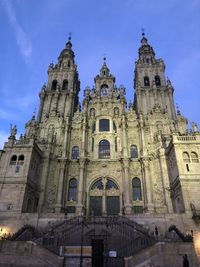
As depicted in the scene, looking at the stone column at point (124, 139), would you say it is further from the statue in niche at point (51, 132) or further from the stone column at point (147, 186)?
the statue in niche at point (51, 132)

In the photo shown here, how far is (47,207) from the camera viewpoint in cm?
2755

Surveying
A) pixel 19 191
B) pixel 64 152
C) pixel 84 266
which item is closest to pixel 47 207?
pixel 19 191

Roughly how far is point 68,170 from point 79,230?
12.1 m

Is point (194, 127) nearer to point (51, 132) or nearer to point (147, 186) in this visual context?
point (147, 186)

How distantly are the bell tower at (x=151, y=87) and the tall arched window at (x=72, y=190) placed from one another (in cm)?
1521

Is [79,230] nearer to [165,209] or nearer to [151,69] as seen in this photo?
[165,209]

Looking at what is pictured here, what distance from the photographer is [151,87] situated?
38344mm

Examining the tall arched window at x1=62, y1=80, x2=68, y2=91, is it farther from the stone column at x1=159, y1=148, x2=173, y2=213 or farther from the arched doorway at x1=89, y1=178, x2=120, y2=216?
the stone column at x1=159, y1=148, x2=173, y2=213

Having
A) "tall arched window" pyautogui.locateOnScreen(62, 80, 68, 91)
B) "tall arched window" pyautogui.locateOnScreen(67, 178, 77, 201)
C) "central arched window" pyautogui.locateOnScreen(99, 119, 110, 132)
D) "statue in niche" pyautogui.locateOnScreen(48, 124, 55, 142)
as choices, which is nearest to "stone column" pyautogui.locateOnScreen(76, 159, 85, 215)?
"tall arched window" pyautogui.locateOnScreen(67, 178, 77, 201)

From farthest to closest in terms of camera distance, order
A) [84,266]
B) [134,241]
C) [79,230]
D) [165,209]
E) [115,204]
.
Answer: [115,204], [165,209], [79,230], [134,241], [84,266]

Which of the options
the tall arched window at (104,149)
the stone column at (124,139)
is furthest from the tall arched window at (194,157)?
the tall arched window at (104,149)

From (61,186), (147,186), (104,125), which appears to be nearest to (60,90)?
(104,125)

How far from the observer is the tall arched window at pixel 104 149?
31995 mm

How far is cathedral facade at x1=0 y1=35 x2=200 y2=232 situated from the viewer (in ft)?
81.5
